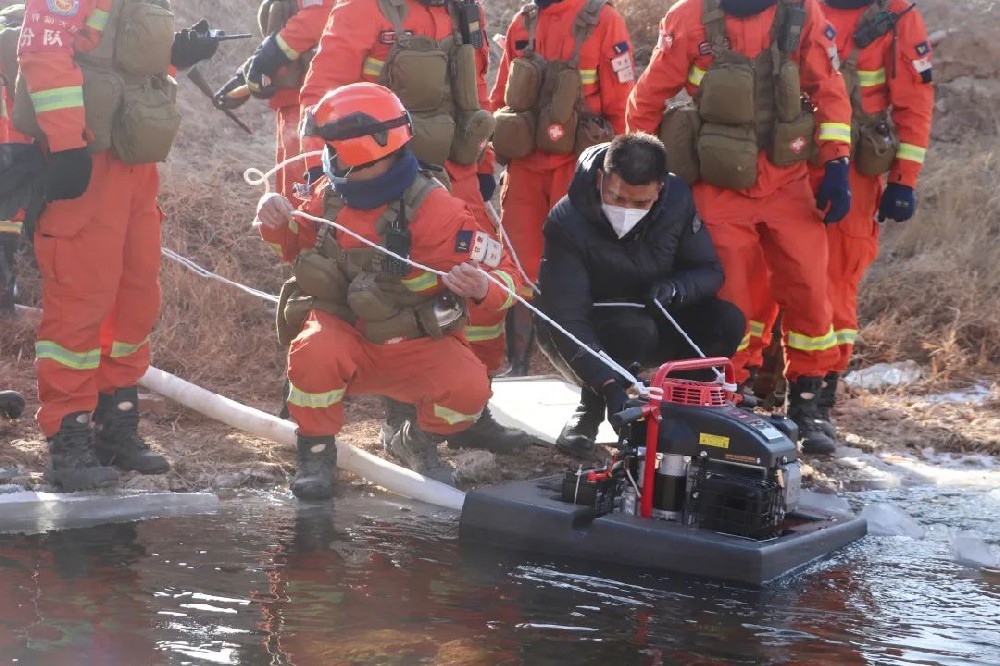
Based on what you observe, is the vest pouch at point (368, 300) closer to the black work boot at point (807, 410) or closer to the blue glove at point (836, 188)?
the blue glove at point (836, 188)

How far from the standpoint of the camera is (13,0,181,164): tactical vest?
511 cm

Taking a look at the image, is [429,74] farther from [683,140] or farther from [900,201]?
[900,201]

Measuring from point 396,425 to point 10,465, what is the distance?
166 centimetres

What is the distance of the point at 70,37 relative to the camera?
4.97 m

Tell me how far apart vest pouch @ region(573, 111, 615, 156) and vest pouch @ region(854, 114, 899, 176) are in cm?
130

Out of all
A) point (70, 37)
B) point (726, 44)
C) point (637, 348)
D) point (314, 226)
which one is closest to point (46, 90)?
point (70, 37)

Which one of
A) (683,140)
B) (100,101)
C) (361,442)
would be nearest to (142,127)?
(100,101)

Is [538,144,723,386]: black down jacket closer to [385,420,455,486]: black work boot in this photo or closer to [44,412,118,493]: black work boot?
[385,420,455,486]: black work boot

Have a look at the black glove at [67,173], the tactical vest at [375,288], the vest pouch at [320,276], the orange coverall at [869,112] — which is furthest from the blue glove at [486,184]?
the black glove at [67,173]

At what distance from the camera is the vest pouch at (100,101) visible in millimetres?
5105

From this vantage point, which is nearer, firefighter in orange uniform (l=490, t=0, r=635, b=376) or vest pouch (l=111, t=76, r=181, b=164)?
vest pouch (l=111, t=76, r=181, b=164)

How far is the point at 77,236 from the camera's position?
17.0 ft

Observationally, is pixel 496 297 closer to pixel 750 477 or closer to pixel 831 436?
pixel 750 477

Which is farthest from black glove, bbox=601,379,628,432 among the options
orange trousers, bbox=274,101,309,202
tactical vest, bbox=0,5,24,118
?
tactical vest, bbox=0,5,24,118
